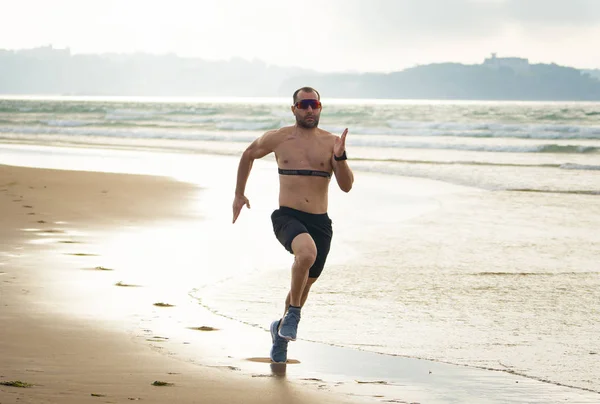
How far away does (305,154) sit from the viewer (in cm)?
579

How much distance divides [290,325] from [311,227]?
630 millimetres

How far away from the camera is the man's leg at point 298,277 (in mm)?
5473

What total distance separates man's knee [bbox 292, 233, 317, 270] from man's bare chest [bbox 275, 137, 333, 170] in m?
0.51

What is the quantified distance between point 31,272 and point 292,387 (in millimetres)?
3958

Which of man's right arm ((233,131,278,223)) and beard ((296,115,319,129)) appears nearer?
beard ((296,115,319,129))

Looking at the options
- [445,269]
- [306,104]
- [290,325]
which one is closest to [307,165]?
[306,104]

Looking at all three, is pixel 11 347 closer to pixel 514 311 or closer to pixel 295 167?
pixel 295 167

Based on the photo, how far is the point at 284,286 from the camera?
8.23 metres

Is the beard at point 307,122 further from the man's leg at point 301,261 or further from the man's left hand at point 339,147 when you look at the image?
the man's leg at point 301,261

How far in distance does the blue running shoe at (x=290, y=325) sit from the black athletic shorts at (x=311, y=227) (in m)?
0.30

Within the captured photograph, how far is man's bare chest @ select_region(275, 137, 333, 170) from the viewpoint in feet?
18.9

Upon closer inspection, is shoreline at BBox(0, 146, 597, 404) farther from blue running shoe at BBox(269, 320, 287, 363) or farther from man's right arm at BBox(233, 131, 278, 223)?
man's right arm at BBox(233, 131, 278, 223)

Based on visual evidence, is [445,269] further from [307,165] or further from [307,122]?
[307,122]

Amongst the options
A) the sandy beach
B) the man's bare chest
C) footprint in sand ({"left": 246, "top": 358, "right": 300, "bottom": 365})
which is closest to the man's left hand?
the man's bare chest
